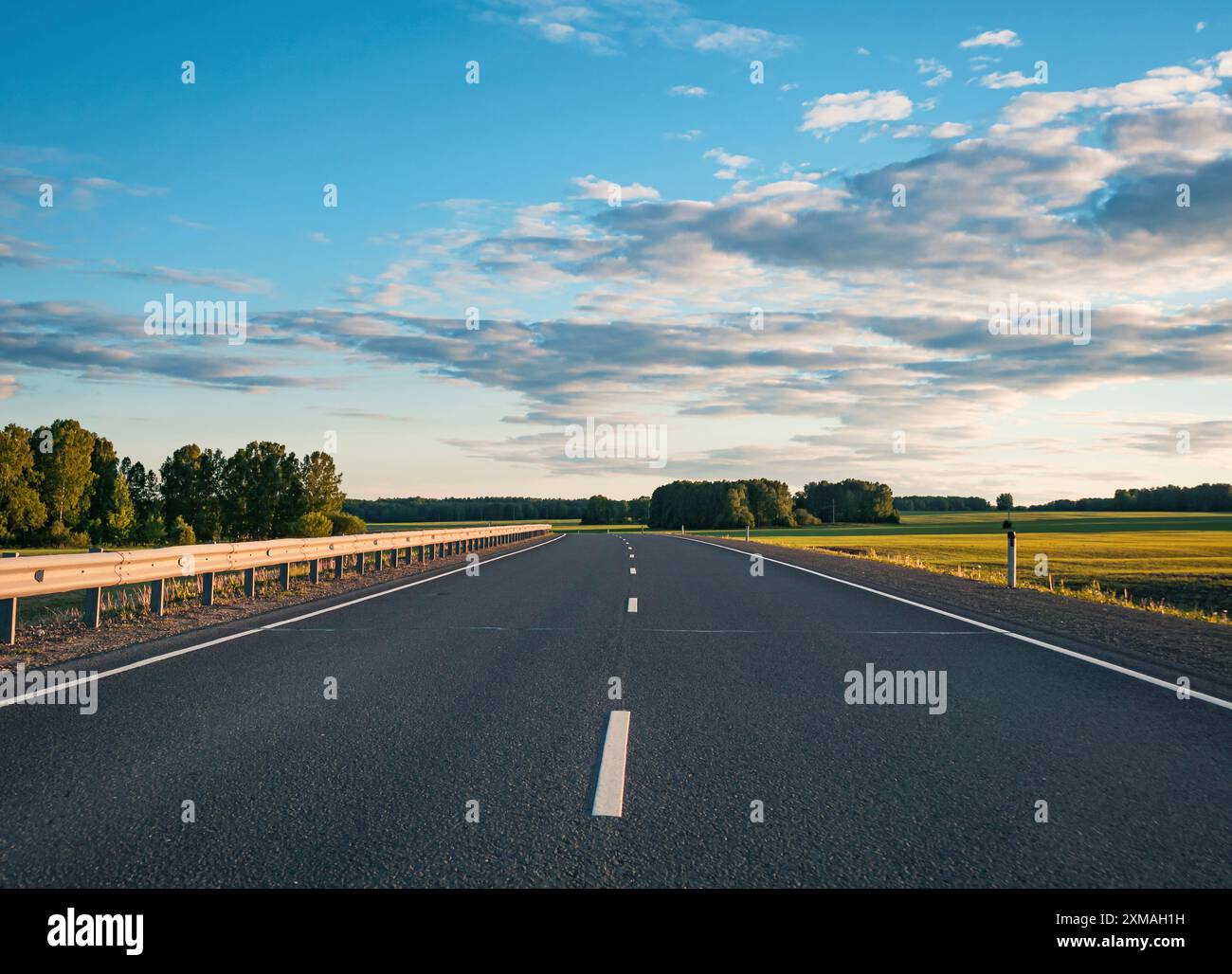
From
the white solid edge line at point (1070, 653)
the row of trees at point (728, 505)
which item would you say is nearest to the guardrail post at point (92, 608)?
the white solid edge line at point (1070, 653)

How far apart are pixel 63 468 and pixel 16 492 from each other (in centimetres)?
812

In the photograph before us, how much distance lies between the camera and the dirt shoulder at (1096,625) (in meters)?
8.76

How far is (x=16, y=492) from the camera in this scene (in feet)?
289

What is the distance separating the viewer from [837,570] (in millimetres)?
22328

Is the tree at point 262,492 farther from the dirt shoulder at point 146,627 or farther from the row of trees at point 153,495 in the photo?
the dirt shoulder at point 146,627

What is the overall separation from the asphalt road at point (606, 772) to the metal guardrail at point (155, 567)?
1.38 metres

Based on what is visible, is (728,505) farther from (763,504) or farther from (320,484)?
(320,484)

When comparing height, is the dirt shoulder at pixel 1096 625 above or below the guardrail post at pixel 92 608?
below

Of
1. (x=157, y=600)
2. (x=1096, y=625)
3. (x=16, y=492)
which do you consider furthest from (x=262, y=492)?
(x=1096, y=625)

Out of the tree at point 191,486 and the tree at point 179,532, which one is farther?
the tree at point 191,486
